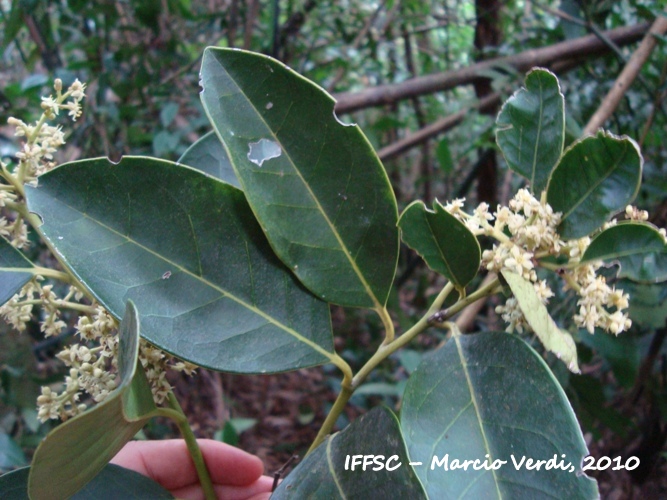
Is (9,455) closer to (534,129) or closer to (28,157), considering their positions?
(28,157)

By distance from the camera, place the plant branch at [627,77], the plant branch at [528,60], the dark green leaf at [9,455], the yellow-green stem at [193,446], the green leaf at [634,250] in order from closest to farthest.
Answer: the green leaf at [634,250]
the yellow-green stem at [193,446]
the dark green leaf at [9,455]
the plant branch at [627,77]
the plant branch at [528,60]

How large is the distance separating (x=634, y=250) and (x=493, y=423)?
21 cm

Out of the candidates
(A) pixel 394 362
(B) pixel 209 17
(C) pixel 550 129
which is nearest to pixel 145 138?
(B) pixel 209 17

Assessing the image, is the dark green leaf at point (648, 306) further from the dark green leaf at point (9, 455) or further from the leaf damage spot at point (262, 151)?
the dark green leaf at point (9, 455)

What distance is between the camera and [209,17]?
1.96m

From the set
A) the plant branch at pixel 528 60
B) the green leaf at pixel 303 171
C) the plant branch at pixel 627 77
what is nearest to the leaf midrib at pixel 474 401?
the green leaf at pixel 303 171

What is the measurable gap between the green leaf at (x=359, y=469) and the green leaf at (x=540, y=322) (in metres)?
0.15

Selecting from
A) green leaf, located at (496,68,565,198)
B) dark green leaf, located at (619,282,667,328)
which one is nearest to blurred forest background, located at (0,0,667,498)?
dark green leaf, located at (619,282,667,328)

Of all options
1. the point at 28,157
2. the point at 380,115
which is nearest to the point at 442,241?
the point at 28,157

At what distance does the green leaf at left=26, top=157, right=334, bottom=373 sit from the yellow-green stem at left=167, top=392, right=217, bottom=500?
0.37 ft

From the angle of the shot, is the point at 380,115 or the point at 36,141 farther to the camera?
the point at 380,115

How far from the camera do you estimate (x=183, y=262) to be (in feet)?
1.82

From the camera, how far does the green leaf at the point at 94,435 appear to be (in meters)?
0.40

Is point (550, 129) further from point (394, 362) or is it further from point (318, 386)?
point (318, 386)
